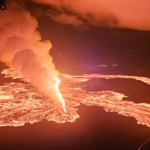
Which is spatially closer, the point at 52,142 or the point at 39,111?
the point at 52,142

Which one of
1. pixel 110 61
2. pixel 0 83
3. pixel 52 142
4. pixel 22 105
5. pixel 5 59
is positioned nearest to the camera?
pixel 52 142

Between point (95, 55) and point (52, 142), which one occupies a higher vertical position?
point (95, 55)

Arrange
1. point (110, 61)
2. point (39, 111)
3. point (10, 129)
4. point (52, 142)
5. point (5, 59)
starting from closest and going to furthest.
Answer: point (52, 142)
point (10, 129)
point (39, 111)
point (5, 59)
point (110, 61)

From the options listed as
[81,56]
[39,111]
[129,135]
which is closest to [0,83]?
A: [39,111]

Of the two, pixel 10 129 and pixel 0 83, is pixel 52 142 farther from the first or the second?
pixel 0 83

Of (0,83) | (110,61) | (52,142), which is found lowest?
(52,142)

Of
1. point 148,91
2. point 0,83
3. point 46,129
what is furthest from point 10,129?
point 148,91

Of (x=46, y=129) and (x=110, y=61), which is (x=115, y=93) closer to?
(x=46, y=129)
